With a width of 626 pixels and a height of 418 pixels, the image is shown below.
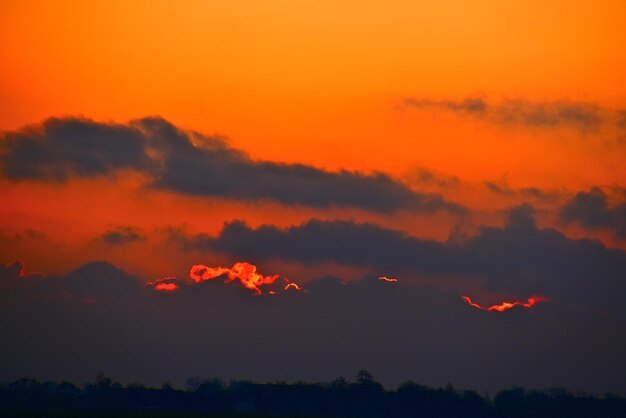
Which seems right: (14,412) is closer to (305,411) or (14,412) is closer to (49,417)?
(49,417)

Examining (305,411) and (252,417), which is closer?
(252,417)

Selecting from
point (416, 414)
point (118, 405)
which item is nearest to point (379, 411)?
point (416, 414)

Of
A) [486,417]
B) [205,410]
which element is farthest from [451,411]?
[205,410]

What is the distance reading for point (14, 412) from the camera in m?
150

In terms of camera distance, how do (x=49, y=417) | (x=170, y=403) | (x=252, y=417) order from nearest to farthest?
1. (x=49, y=417)
2. (x=252, y=417)
3. (x=170, y=403)

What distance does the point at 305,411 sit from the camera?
645ft

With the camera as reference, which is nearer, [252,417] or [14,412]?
[14,412]

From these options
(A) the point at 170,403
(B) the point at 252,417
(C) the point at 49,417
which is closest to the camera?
(C) the point at 49,417

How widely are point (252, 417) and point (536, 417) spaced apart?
54209mm

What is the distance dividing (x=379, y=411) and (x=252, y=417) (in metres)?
34.5

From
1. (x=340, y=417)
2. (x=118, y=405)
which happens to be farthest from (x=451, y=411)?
(x=118, y=405)

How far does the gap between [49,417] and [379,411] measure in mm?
69491

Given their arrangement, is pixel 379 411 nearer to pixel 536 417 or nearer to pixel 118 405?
pixel 536 417

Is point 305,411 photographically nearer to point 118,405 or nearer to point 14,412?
point 118,405
